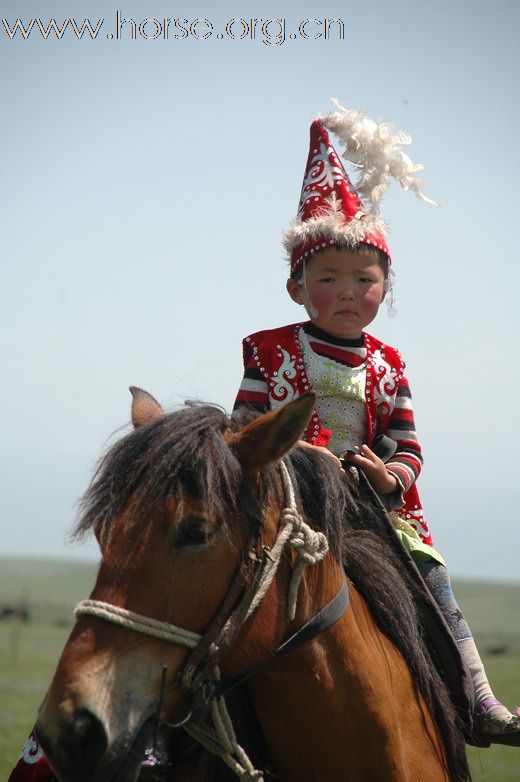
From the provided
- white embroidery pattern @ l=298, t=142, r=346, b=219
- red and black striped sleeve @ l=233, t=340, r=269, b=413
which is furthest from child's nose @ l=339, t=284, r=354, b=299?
white embroidery pattern @ l=298, t=142, r=346, b=219

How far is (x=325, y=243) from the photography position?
4.63 m

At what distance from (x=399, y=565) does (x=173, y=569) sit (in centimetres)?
145

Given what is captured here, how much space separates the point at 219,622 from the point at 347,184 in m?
2.81

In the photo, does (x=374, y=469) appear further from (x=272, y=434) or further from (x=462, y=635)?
(x=272, y=434)

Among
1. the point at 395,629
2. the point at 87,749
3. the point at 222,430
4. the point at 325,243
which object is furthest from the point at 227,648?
the point at 325,243

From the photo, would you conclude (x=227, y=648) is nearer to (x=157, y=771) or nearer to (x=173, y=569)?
(x=173, y=569)

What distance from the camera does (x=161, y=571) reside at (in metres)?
2.91

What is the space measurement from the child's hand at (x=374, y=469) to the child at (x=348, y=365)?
116mm

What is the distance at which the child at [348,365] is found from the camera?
174 inches

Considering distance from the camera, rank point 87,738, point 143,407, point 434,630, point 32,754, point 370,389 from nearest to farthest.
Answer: point 87,738 → point 143,407 → point 32,754 → point 434,630 → point 370,389

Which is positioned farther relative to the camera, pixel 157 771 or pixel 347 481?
pixel 347 481

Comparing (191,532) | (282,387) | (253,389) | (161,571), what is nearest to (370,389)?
(282,387)

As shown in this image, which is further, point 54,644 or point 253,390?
point 54,644

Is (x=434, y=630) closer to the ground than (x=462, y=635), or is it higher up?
higher up
